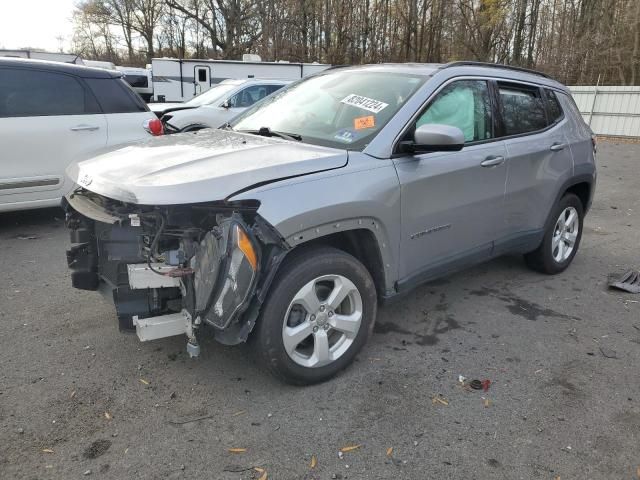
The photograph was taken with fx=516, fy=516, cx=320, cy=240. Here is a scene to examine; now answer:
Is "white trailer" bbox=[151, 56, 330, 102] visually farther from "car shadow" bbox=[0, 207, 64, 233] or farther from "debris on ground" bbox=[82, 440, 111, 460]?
"debris on ground" bbox=[82, 440, 111, 460]

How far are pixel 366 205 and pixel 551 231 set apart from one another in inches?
99.6

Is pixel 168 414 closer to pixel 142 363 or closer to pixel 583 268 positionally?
pixel 142 363

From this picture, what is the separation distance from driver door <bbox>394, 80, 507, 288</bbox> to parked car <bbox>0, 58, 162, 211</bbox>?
137 inches

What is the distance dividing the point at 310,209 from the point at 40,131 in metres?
4.16

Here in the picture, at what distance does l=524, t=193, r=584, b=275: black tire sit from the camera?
4.65m

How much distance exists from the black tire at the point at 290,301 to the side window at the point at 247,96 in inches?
344

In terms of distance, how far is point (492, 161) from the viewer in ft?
12.3

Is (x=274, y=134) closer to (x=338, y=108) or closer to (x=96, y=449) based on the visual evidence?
(x=338, y=108)

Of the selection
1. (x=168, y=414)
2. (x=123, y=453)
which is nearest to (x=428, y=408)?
(x=168, y=414)

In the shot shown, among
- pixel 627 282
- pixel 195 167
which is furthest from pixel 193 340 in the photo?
pixel 627 282

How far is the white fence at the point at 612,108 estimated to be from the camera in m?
19.0

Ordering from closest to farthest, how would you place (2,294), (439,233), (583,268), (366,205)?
(366,205) < (439,233) < (2,294) < (583,268)

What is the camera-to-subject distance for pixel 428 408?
2.80m

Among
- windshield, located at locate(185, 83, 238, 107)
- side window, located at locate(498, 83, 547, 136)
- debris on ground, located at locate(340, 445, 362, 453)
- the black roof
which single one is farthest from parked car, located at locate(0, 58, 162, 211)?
windshield, located at locate(185, 83, 238, 107)
